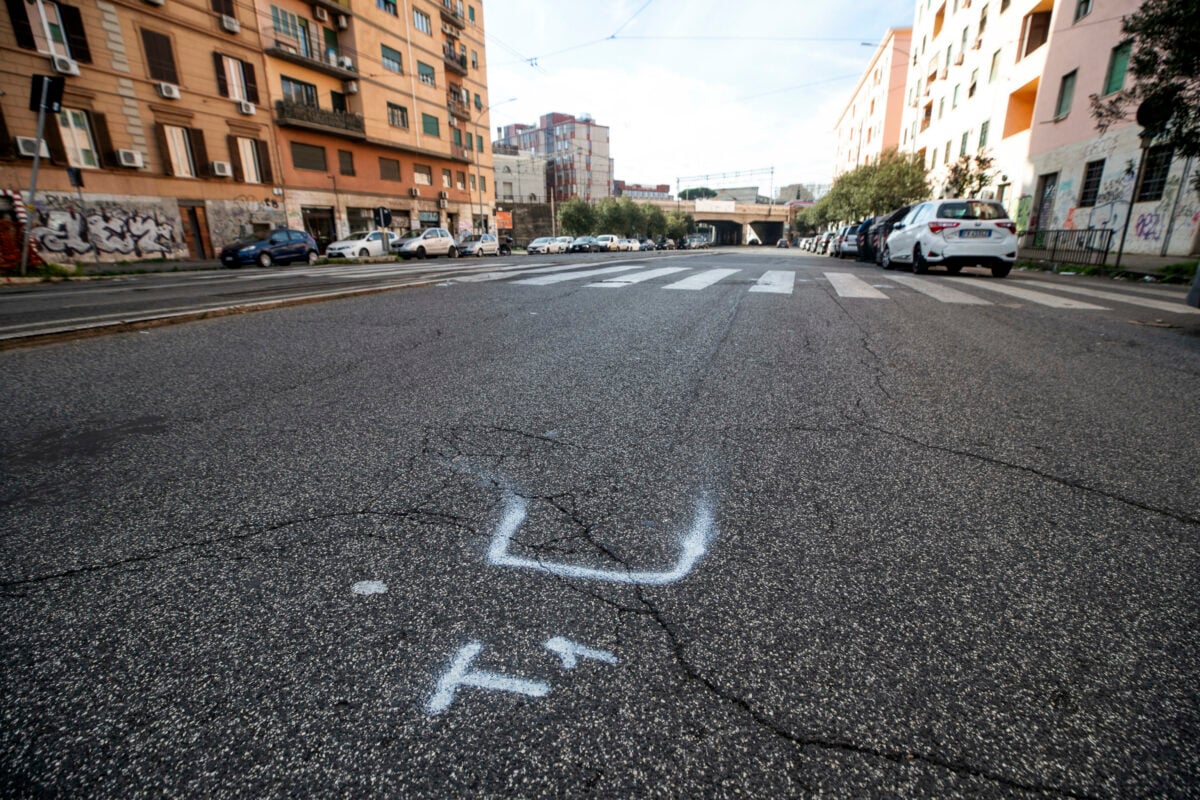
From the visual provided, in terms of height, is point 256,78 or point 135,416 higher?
point 256,78

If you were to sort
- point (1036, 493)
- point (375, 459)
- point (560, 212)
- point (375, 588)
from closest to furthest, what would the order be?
point (375, 588), point (1036, 493), point (375, 459), point (560, 212)

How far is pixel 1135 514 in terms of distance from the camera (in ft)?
5.90

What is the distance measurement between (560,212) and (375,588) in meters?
69.9

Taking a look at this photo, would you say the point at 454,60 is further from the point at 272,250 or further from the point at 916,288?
the point at 916,288

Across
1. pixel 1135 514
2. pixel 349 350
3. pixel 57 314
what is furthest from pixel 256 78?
pixel 1135 514

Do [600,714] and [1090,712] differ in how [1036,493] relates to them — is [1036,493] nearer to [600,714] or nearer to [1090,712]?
[1090,712]

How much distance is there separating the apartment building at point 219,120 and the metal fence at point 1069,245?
3014 centimetres

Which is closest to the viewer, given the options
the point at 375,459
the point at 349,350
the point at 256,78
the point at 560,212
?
the point at 375,459

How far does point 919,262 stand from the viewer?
1144 centimetres

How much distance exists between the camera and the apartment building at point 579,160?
106125mm

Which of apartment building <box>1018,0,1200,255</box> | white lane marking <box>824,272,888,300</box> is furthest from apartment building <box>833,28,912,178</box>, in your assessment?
white lane marking <box>824,272,888,300</box>

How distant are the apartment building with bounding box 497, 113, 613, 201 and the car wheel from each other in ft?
318

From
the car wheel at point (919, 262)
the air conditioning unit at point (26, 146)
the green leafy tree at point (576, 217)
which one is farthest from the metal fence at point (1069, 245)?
the green leafy tree at point (576, 217)

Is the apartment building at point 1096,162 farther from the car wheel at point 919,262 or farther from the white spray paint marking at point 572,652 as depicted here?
the white spray paint marking at point 572,652
